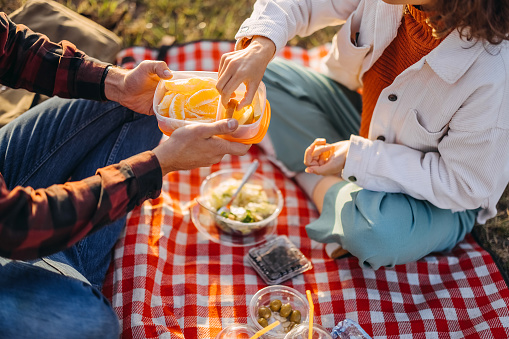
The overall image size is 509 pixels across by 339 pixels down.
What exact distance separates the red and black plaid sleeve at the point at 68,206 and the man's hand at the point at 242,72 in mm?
312

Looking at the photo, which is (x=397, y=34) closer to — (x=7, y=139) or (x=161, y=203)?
(x=161, y=203)

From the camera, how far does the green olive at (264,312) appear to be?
1.66 m

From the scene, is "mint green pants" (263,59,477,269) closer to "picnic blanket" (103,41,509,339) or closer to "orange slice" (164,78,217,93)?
"picnic blanket" (103,41,509,339)

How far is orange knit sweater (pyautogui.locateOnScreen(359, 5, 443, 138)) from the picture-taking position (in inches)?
64.1

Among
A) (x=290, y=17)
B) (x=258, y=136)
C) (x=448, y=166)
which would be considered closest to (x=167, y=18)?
(x=290, y=17)

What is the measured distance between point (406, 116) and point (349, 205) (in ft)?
1.23

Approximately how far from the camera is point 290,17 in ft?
6.07

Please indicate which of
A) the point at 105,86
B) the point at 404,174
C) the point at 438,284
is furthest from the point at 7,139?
the point at 438,284

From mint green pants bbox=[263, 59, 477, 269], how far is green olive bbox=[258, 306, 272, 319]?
35 centimetres

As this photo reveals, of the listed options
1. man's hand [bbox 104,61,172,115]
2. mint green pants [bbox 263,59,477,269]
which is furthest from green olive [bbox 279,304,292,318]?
man's hand [bbox 104,61,172,115]

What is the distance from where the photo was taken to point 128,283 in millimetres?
1741

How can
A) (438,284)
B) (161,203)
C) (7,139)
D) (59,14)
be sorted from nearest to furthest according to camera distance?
(7,139) < (438,284) < (161,203) < (59,14)

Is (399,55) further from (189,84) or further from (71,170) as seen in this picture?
(71,170)

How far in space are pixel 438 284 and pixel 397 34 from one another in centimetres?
94
